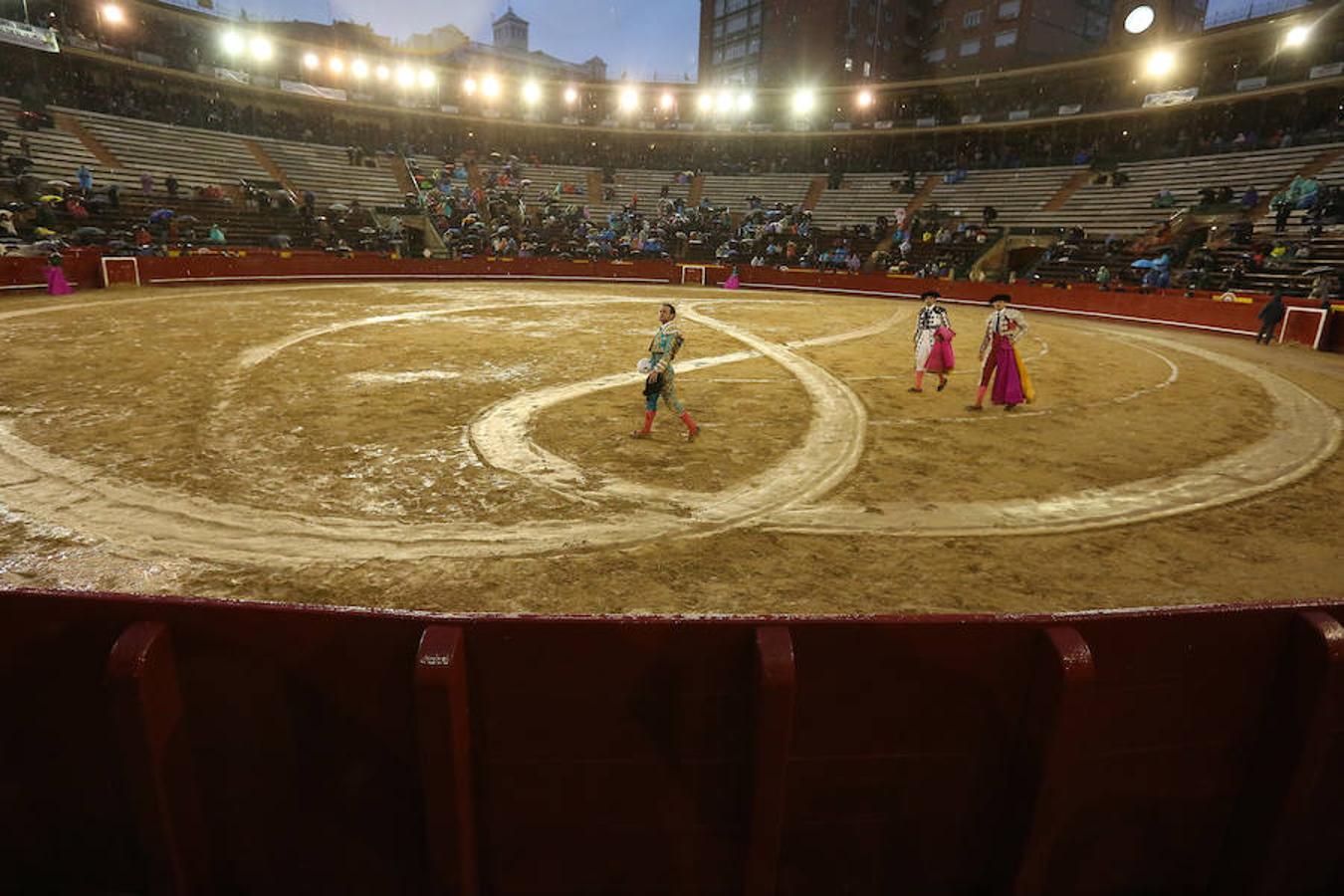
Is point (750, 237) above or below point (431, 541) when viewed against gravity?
above

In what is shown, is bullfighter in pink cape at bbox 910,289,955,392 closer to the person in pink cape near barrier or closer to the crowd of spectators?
the person in pink cape near barrier

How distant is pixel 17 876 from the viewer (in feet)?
6.58

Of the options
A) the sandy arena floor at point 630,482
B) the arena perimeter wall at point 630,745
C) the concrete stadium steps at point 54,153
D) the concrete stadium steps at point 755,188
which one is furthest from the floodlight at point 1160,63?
the concrete stadium steps at point 54,153

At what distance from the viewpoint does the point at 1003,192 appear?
35.9 metres

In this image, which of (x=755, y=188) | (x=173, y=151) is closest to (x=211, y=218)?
(x=173, y=151)

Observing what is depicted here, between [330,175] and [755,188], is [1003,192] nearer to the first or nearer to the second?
[755,188]

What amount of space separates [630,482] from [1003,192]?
37.3 meters

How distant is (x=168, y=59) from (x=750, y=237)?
32506mm

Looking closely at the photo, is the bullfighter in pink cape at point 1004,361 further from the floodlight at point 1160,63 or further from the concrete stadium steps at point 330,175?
the floodlight at point 1160,63

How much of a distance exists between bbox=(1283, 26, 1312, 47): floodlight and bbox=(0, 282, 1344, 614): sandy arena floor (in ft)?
95.8

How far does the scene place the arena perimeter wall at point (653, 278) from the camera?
1834 centimetres

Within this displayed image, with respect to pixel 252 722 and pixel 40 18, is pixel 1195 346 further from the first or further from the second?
pixel 40 18

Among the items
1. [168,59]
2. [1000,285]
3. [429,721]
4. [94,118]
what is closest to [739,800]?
[429,721]

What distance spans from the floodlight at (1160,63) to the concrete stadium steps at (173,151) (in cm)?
4382
